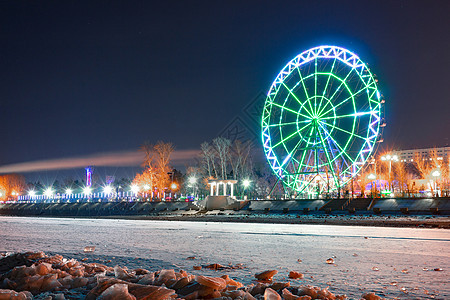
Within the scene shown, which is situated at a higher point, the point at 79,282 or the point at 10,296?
the point at 10,296

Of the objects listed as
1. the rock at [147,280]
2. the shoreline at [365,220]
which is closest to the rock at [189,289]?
the rock at [147,280]

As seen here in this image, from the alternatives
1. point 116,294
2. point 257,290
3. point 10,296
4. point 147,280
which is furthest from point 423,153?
point 10,296

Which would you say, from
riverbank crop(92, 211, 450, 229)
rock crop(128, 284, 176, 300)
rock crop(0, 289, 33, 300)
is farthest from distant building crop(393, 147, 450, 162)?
rock crop(0, 289, 33, 300)

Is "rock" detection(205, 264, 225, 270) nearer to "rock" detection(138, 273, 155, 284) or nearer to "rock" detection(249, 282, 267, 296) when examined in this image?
"rock" detection(138, 273, 155, 284)

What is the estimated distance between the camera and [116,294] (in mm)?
3791

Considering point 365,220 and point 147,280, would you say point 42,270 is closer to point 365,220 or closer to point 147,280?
point 147,280

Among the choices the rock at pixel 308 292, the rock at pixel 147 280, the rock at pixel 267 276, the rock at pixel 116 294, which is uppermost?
the rock at pixel 116 294

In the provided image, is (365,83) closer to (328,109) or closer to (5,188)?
(328,109)

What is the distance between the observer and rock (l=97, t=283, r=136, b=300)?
374cm

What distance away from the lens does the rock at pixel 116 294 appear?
3.74 meters

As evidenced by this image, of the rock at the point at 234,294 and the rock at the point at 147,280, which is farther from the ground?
the rock at the point at 147,280

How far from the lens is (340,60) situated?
3812cm

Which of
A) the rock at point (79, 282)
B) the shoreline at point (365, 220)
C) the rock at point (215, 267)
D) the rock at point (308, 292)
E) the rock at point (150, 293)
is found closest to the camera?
the rock at point (150, 293)

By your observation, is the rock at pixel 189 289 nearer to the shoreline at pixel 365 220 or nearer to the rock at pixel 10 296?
the rock at pixel 10 296
